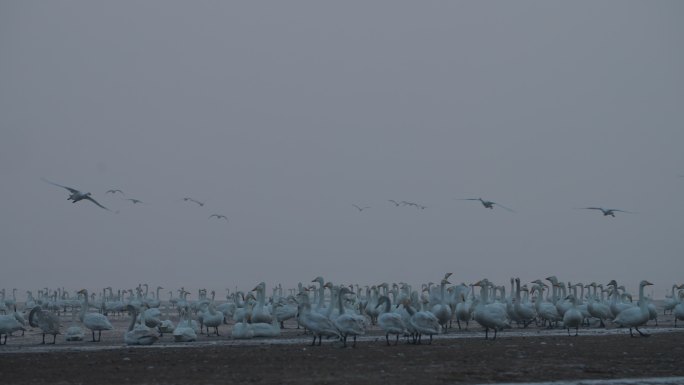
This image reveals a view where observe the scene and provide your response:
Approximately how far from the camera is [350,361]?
69.9 ft

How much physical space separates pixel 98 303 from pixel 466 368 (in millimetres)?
46939

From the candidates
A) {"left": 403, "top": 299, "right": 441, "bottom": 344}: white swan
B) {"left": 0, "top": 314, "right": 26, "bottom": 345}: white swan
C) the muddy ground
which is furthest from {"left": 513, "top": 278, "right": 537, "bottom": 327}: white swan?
{"left": 0, "top": 314, "right": 26, "bottom": 345}: white swan

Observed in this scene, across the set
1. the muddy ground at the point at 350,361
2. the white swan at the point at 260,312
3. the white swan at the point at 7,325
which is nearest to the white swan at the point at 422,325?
the muddy ground at the point at 350,361

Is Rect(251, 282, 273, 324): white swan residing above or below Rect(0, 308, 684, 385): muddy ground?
above

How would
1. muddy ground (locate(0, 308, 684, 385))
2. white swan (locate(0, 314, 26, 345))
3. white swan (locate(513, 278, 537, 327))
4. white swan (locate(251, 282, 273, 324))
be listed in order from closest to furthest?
muddy ground (locate(0, 308, 684, 385))
white swan (locate(0, 314, 26, 345))
white swan (locate(513, 278, 537, 327))
white swan (locate(251, 282, 273, 324))

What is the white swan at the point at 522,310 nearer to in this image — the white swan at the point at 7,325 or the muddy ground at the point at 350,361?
the muddy ground at the point at 350,361

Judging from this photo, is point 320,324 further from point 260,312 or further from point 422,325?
point 260,312

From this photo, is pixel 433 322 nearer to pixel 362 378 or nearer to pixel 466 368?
pixel 466 368

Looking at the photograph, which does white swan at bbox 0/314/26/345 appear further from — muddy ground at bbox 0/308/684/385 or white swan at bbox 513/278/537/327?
white swan at bbox 513/278/537/327

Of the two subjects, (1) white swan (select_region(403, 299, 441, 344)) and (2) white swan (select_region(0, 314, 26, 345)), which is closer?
(1) white swan (select_region(403, 299, 441, 344))

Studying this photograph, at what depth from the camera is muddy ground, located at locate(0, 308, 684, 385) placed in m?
18.0

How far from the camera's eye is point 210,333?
3569 centimetres

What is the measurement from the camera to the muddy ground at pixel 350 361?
709 inches

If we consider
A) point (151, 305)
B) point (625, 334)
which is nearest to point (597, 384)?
point (625, 334)
